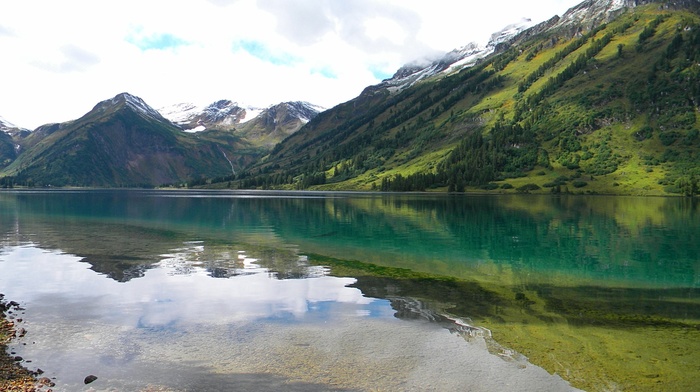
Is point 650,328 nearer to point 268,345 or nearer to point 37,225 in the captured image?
point 268,345

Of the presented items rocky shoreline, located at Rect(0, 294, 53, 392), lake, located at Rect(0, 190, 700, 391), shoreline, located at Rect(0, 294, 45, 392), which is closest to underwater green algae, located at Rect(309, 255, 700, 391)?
lake, located at Rect(0, 190, 700, 391)

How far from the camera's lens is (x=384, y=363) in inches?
695

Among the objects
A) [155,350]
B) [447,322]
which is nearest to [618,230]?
[447,322]

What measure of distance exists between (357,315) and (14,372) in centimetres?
1481

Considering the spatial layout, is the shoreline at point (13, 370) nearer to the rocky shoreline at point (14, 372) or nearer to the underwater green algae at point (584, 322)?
the rocky shoreline at point (14, 372)

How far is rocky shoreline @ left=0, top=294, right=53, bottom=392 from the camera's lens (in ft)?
49.1

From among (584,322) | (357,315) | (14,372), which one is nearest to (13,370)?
(14,372)

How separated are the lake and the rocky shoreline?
45 cm

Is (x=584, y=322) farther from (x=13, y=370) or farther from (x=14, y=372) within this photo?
(x=13, y=370)

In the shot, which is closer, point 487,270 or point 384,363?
point 384,363

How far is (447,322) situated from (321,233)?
4444cm

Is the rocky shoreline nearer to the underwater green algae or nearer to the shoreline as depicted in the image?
the shoreline

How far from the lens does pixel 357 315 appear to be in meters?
24.5

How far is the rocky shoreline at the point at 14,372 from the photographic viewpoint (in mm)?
14969
